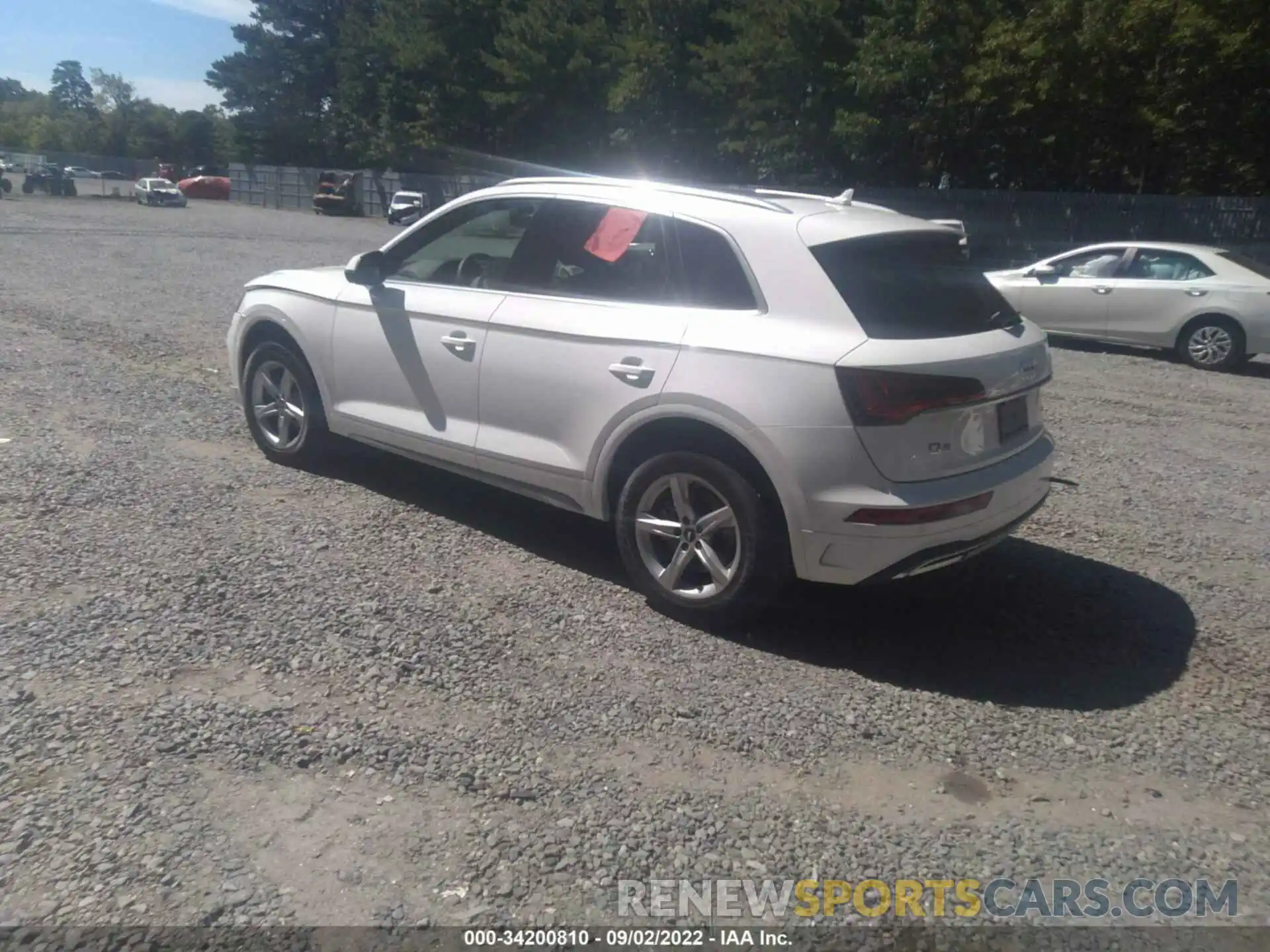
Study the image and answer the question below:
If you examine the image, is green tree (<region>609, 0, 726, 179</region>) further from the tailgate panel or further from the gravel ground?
the tailgate panel

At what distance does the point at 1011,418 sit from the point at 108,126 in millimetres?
119965

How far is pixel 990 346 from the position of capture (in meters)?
4.55

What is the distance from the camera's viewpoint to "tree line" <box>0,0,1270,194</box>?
2708 cm

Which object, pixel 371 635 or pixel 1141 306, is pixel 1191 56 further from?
pixel 371 635

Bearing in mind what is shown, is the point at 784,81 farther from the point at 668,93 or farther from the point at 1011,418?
the point at 1011,418

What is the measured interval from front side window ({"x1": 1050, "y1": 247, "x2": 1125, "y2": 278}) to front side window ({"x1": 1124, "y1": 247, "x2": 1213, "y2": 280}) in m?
0.22

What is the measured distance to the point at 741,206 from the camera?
15.8 feet

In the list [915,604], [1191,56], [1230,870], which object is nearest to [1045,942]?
[1230,870]

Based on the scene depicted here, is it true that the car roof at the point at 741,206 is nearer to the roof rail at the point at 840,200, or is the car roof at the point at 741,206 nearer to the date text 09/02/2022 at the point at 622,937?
the roof rail at the point at 840,200

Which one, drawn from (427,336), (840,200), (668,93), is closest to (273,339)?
(427,336)

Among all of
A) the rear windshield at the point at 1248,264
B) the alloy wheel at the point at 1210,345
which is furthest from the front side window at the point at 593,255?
the rear windshield at the point at 1248,264

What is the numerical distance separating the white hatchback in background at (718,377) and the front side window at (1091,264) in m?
9.08

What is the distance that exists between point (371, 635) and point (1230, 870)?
3.10 m

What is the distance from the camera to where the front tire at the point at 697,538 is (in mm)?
4465
